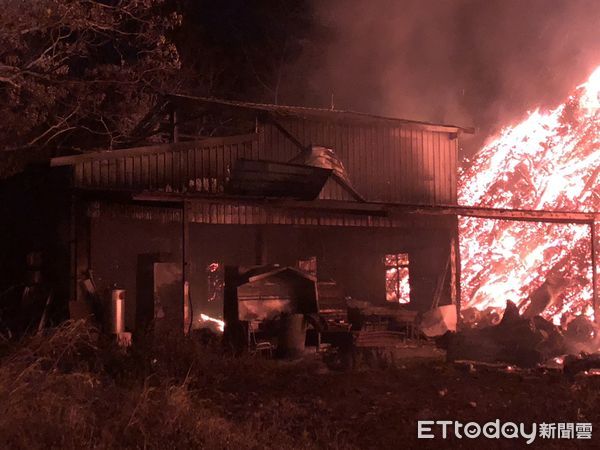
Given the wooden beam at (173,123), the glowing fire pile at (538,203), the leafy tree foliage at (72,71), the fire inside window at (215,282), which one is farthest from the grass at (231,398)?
the glowing fire pile at (538,203)

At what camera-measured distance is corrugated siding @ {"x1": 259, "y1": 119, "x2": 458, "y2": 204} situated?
66.4 ft

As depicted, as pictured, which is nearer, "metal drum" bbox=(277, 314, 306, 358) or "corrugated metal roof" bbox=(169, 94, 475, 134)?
"metal drum" bbox=(277, 314, 306, 358)

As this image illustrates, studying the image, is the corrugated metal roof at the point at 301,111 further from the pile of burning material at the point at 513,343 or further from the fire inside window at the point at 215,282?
the pile of burning material at the point at 513,343

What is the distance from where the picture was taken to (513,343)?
16047mm

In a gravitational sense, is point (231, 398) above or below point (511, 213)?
below

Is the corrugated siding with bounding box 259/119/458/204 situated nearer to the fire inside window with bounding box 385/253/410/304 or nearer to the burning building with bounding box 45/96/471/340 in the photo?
the burning building with bounding box 45/96/471/340

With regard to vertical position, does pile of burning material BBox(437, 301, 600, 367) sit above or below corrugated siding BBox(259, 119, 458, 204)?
below

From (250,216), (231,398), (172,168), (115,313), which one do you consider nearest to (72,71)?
(172,168)

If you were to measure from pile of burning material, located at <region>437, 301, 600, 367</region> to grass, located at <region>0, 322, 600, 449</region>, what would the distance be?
213 cm

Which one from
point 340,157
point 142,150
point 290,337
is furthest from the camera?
point 340,157

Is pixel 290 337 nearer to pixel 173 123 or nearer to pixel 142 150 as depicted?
pixel 142 150

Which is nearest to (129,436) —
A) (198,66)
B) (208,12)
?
(198,66)

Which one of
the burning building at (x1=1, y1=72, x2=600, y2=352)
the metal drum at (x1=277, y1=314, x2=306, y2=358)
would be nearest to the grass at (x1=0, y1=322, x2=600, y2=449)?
the metal drum at (x1=277, y1=314, x2=306, y2=358)

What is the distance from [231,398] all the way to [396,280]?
15488mm
